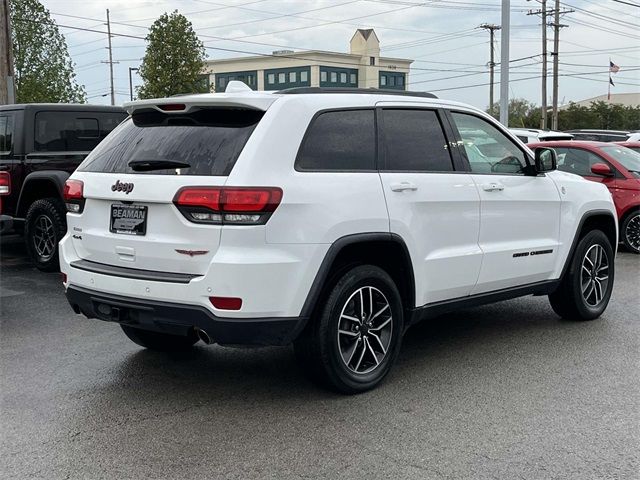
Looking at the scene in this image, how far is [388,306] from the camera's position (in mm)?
4828

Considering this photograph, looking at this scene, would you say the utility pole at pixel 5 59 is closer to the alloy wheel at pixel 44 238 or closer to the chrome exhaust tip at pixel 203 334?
the alloy wheel at pixel 44 238

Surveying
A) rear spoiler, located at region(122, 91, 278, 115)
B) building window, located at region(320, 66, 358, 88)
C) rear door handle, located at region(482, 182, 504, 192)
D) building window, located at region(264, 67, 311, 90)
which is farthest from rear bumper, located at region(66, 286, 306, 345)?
building window, located at region(320, 66, 358, 88)

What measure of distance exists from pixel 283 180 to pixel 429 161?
1.37 meters

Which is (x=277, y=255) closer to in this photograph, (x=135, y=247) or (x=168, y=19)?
(x=135, y=247)

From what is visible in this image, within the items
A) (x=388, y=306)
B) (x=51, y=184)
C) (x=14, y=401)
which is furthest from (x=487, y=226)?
(x=51, y=184)

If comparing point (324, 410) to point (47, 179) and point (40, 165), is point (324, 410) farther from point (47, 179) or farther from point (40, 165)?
point (40, 165)

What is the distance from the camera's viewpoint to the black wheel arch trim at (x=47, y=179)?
30.5 feet

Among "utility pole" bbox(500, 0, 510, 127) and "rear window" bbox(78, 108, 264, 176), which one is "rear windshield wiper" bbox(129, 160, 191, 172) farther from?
"utility pole" bbox(500, 0, 510, 127)

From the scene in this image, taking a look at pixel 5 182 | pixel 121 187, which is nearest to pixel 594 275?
pixel 121 187

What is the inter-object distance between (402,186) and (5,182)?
22.0 ft

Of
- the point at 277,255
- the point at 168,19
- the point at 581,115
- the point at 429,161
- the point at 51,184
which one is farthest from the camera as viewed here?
the point at 581,115

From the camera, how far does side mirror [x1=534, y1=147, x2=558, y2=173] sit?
602cm

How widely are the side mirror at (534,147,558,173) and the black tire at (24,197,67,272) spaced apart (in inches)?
231

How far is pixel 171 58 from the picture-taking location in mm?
42000
